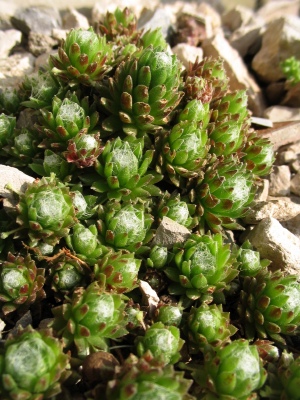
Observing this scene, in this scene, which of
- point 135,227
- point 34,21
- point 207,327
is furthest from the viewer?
point 34,21

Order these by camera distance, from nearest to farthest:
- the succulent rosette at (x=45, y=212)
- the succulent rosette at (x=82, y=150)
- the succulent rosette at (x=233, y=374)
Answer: the succulent rosette at (x=233, y=374) → the succulent rosette at (x=45, y=212) → the succulent rosette at (x=82, y=150)

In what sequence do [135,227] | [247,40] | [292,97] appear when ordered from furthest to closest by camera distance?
[247,40]
[292,97]
[135,227]

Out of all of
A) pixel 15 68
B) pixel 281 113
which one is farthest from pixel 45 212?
pixel 281 113

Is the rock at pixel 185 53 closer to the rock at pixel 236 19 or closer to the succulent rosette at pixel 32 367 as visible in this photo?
the rock at pixel 236 19

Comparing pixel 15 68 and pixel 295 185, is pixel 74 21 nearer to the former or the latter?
pixel 15 68

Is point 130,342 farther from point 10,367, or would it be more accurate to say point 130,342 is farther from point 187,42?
point 187,42

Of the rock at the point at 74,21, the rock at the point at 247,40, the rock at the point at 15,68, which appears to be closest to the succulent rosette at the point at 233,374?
the rock at the point at 15,68

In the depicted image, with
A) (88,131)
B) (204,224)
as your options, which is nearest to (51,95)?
(88,131)
